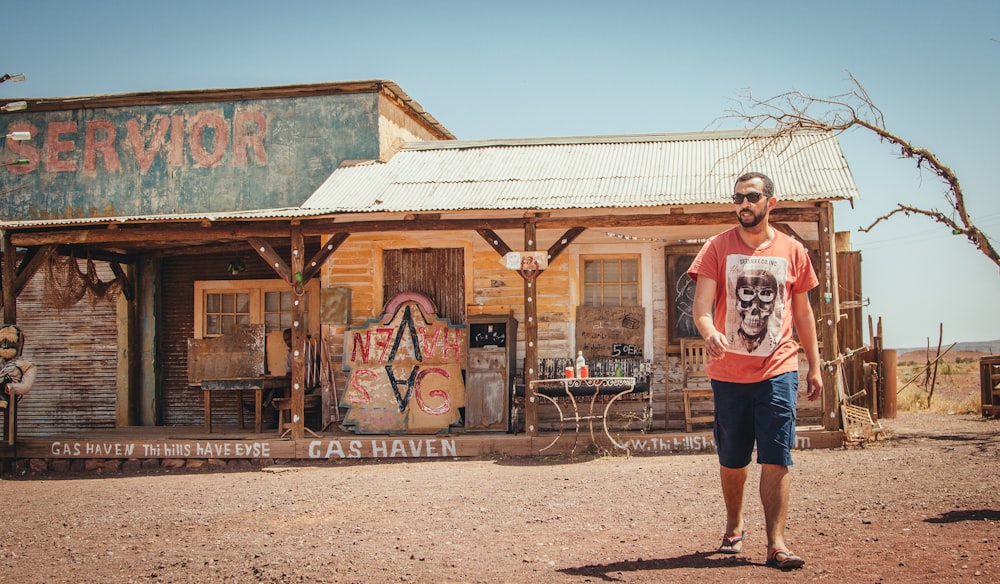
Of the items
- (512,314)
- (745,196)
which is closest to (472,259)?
(512,314)

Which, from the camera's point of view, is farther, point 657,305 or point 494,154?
point 494,154

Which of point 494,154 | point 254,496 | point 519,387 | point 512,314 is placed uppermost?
point 494,154

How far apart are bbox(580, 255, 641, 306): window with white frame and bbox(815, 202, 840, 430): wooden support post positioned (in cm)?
262

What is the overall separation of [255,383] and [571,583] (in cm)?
899

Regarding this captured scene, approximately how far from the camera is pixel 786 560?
4.75 metres

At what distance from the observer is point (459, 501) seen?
Result: 26.3 ft

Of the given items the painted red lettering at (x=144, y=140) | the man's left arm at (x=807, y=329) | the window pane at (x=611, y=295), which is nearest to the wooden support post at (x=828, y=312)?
the window pane at (x=611, y=295)

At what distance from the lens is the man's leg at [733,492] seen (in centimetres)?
508

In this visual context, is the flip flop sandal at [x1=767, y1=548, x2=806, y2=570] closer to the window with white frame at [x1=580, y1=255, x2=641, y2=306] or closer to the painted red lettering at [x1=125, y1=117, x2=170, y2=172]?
the window with white frame at [x1=580, y1=255, x2=641, y2=306]

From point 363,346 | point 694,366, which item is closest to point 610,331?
point 694,366

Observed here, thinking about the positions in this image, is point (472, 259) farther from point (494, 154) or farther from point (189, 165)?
point (189, 165)

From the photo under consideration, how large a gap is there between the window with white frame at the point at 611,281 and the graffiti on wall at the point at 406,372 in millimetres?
1770

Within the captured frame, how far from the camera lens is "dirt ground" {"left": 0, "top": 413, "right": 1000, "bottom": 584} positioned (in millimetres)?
5188

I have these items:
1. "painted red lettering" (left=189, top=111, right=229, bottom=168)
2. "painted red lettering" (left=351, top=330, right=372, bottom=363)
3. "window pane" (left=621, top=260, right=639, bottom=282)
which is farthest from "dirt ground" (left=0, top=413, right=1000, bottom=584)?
"painted red lettering" (left=189, top=111, right=229, bottom=168)
